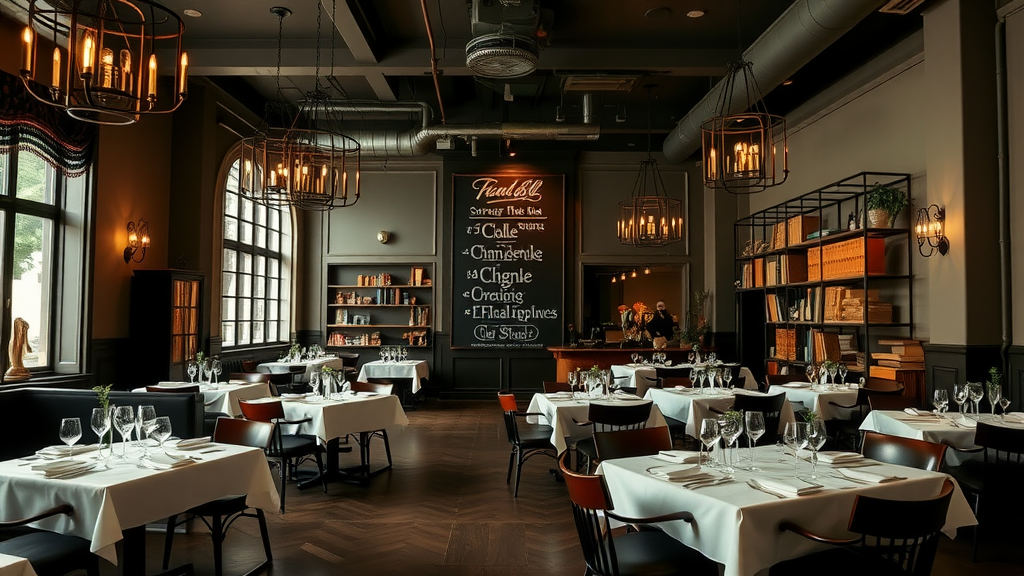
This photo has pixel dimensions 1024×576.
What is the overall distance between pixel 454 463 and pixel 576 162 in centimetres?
739

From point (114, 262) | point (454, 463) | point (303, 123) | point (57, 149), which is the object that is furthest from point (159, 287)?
point (303, 123)

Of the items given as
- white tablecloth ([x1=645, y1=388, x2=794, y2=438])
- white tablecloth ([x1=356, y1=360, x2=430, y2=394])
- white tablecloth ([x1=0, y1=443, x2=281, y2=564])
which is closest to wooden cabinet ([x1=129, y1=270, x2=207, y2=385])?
white tablecloth ([x1=356, y1=360, x2=430, y2=394])

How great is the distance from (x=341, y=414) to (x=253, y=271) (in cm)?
651

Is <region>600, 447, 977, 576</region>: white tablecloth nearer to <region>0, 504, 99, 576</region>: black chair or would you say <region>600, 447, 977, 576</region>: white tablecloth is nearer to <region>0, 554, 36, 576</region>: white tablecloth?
<region>0, 554, 36, 576</region>: white tablecloth

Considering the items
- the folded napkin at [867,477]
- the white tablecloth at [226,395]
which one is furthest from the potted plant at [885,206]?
the white tablecloth at [226,395]

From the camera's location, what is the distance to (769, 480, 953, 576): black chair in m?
2.61

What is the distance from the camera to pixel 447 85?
11227 mm

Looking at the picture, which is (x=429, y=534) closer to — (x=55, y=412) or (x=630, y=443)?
(x=630, y=443)

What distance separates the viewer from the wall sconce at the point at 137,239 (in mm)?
8398

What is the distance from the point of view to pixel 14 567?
2.26 meters

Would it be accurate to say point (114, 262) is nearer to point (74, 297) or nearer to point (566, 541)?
point (74, 297)

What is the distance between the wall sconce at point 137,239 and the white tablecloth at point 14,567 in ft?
22.3

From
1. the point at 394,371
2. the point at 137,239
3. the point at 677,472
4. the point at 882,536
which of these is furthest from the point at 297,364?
the point at 882,536

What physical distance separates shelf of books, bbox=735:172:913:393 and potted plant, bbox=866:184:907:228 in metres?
0.09
